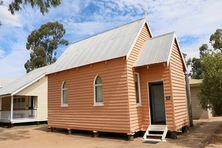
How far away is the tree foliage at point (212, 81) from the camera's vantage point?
12713 millimetres

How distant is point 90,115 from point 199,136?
6195 millimetres

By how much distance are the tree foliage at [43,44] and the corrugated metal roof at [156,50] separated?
37131 millimetres

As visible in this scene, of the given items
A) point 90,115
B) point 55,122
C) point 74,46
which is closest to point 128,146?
point 90,115

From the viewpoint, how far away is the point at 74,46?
20.0m

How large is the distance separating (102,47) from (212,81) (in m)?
6.91

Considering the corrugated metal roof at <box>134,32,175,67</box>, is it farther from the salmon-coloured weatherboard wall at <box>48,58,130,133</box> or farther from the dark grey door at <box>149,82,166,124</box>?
the dark grey door at <box>149,82,166,124</box>

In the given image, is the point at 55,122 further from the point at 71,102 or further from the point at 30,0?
the point at 30,0

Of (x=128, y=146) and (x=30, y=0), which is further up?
(x=30, y=0)

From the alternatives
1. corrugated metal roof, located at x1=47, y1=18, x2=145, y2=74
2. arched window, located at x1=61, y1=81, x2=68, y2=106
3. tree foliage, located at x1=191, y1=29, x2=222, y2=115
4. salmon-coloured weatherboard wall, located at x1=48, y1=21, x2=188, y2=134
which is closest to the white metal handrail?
→ corrugated metal roof, located at x1=47, y1=18, x2=145, y2=74

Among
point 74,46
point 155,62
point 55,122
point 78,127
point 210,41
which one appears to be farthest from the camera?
point 210,41

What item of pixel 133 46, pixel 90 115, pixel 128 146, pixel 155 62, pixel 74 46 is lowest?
pixel 128 146

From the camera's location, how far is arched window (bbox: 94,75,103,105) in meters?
14.5

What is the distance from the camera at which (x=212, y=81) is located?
12945 mm

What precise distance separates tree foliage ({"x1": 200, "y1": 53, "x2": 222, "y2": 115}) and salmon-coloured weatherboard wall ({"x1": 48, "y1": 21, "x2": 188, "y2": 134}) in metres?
1.48
